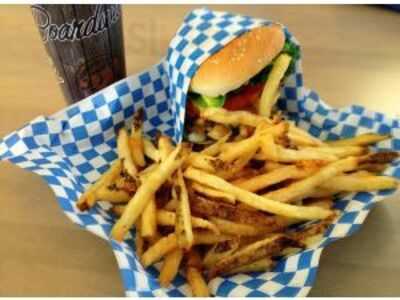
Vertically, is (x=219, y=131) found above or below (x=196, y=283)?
above

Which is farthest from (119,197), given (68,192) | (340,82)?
(340,82)

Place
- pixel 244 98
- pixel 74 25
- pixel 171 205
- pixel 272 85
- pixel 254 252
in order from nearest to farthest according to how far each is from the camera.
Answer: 1. pixel 254 252
2. pixel 171 205
3. pixel 74 25
4. pixel 272 85
5. pixel 244 98

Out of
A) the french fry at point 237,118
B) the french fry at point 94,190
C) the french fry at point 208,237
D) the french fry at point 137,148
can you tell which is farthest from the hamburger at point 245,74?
the french fry at point 208,237

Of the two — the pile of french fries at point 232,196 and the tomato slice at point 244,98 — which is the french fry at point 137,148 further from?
the tomato slice at point 244,98

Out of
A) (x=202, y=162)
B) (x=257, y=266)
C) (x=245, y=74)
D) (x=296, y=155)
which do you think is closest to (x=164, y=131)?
(x=245, y=74)

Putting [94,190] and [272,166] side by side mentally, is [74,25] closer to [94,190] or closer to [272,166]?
[94,190]

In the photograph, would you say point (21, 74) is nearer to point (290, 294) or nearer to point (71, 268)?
point (71, 268)

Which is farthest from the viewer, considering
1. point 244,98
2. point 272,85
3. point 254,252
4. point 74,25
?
point 244,98
